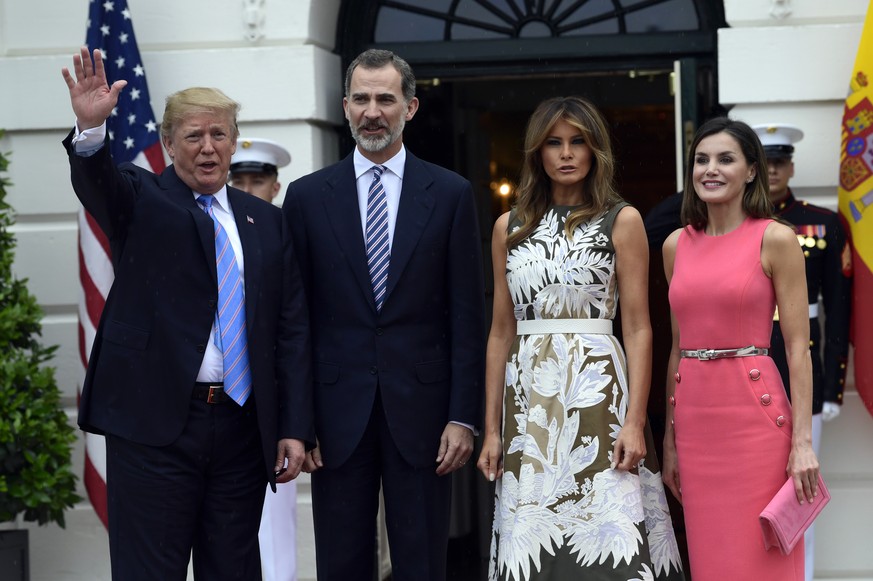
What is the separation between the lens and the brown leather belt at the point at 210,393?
4074mm

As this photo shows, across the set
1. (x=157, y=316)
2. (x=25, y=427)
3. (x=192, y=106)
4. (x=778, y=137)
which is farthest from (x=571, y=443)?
(x=25, y=427)

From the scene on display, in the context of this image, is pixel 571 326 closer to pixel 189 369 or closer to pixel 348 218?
pixel 348 218

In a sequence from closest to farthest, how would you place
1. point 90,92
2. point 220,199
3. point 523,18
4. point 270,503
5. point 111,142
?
point 90,92 → point 220,199 → point 270,503 → point 111,142 → point 523,18

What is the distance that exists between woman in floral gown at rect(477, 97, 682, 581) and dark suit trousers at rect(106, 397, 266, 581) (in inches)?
33.0

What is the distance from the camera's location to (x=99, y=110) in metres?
3.81

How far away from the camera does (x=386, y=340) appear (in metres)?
4.29

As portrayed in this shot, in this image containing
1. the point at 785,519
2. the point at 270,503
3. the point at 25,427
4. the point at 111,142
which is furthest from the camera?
the point at 111,142

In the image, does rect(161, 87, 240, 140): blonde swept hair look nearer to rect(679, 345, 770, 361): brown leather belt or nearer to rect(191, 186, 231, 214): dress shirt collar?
rect(191, 186, 231, 214): dress shirt collar

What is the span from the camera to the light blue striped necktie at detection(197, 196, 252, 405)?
411cm

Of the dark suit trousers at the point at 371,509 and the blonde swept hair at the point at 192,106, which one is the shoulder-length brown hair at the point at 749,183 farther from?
the blonde swept hair at the point at 192,106

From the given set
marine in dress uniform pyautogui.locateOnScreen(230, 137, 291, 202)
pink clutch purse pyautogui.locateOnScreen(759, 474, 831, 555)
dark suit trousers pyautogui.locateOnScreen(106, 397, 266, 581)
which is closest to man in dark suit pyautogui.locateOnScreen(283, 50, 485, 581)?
dark suit trousers pyautogui.locateOnScreen(106, 397, 266, 581)

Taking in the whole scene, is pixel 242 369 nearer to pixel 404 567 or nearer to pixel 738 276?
pixel 404 567

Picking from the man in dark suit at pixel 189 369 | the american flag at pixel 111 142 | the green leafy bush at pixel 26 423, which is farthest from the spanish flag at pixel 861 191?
the green leafy bush at pixel 26 423

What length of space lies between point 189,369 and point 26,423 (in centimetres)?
227
